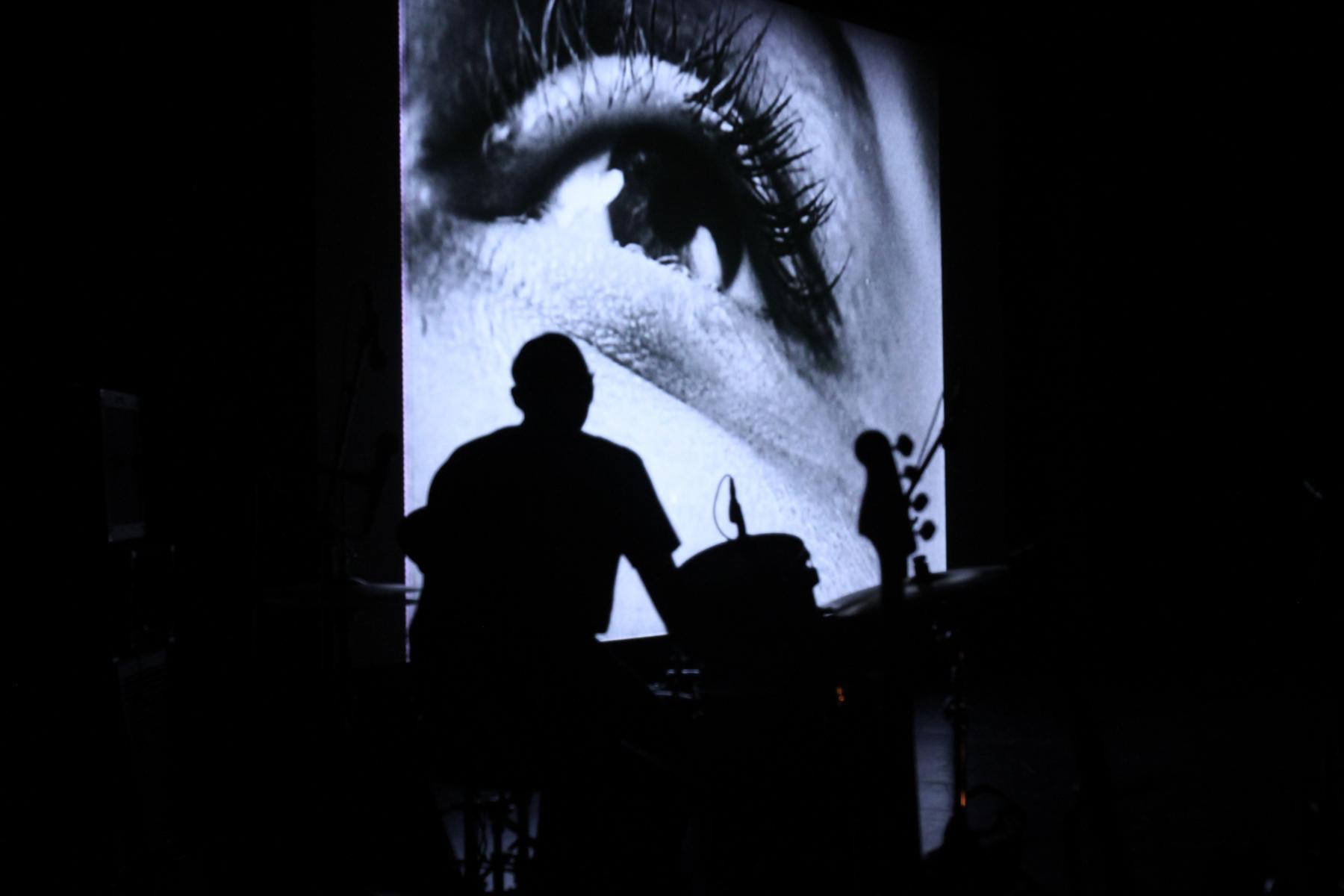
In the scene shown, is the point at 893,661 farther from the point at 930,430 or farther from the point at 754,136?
the point at 754,136

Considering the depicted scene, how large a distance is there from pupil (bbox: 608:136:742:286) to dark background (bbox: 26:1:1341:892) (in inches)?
35.3

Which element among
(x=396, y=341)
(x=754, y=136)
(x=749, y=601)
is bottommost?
(x=749, y=601)

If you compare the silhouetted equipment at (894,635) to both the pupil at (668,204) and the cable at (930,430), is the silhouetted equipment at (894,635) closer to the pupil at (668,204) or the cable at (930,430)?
the cable at (930,430)

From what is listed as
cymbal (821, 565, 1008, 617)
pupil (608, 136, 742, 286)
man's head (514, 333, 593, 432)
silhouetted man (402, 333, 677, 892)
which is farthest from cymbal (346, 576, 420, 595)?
pupil (608, 136, 742, 286)

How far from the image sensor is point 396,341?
388cm

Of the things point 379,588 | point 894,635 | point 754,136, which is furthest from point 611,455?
point 754,136

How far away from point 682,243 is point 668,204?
164mm

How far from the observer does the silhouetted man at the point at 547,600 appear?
180cm

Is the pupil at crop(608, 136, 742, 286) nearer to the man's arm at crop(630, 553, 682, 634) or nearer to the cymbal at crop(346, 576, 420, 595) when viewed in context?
the cymbal at crop(346, 576, 420, 595)

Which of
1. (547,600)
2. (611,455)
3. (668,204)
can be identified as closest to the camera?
(547,600)

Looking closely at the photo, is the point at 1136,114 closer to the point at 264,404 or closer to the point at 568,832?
the point at 264,404

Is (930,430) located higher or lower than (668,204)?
lower

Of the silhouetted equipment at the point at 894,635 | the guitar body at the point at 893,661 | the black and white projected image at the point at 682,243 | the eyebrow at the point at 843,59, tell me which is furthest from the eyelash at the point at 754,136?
the guitar body at the point at 893,661

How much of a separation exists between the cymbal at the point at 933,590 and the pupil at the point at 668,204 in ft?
8.55
